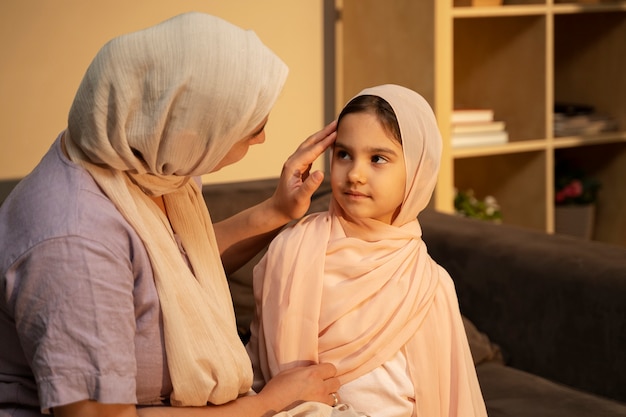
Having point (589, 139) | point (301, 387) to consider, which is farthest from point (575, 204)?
point (301, 387)

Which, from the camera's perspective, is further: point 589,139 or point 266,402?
point 589,139

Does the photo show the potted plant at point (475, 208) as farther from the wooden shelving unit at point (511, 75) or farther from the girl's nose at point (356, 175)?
the girl's nose at point (356, 175)

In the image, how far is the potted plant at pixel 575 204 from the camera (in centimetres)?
359

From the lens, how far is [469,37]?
3406 mm

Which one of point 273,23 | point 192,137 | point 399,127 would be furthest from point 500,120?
point 192,137

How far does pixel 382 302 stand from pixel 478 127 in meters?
1.55

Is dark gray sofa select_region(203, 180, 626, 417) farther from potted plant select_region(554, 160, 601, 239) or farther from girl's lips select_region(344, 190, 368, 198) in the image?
potted plant select_region(554, 160, 601, 239)

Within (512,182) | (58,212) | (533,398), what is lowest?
(533,398)

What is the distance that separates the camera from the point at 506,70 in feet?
10.9

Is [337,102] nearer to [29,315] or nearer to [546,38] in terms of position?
[546,38]

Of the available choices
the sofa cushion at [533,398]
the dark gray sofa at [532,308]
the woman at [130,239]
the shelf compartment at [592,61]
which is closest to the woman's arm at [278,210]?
the dark gray sofa at [532,308]

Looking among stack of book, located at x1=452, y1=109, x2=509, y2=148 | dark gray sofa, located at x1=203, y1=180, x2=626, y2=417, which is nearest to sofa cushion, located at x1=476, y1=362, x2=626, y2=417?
dark gray sofa, located at x1=203, y1=180, x2=626, y2=417

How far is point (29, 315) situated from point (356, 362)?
66 centimetres

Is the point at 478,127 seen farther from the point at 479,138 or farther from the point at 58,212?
the point at 58,212
